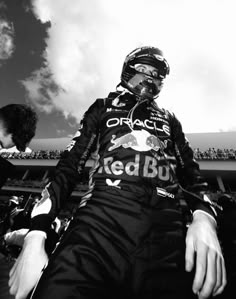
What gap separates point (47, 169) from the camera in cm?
1877

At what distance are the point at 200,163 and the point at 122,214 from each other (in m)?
13.8

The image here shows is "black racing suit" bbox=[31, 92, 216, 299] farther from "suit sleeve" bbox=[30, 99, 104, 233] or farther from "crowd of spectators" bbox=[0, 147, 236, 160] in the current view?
"crowd of spectators" bbox=[0, 147, 236, 160]

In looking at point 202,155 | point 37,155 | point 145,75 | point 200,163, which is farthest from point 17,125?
Answer: point 37,155

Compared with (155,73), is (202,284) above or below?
below

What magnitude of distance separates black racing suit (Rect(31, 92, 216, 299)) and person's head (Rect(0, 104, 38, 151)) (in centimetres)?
182

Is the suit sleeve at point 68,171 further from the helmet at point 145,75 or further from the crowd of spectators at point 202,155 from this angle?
the crowd of spectators at point 202,155

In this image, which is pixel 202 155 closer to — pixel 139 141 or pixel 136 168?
pixel 139 141

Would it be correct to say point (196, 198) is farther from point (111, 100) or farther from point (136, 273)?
point (111, 100)

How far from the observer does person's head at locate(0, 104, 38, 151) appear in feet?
7.86


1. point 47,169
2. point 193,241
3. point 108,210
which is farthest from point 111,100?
point 47,169

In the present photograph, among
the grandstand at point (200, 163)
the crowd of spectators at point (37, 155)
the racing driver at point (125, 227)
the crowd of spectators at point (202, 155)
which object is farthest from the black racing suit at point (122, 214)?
the crowd of spectators at point (37, 155)

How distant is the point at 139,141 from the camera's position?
0.92 metres

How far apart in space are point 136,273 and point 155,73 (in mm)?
1223

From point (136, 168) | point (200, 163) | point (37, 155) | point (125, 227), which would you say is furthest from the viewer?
point (37, 155)
